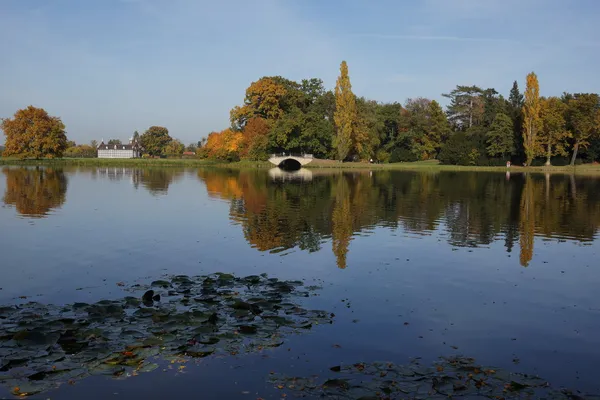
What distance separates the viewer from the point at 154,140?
194000 mm

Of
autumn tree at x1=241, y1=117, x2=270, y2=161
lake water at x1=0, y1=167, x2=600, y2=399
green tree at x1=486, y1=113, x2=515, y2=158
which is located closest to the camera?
lake water at x1=0, y1=167, x2=600, y2=399

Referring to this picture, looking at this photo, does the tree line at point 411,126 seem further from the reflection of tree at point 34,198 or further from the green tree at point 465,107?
the reflection of tree at point 34,198

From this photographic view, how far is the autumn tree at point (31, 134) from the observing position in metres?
108

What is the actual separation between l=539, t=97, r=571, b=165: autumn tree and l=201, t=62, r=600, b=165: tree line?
0.61ft

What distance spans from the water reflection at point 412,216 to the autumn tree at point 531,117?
52.1 metres

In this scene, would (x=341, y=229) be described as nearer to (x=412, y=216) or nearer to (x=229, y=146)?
(x=412, y=216)

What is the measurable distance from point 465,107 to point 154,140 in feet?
389

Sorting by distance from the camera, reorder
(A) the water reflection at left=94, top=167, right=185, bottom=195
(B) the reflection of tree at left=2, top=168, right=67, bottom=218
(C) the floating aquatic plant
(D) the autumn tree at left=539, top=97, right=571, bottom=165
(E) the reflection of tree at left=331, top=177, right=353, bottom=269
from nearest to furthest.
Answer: (C) the floating aquatic plant < (E) the reflection of tree at left=331, top=177, right=353, bottom=269 < (B) the reflection of tree at left=2, top=168, right=67, bottom=218 < (A) the water reflection at left=94, top=167, right=185, bottom=195 < (D) the autumn tree at left=539, top=97, right=571, bottom=165

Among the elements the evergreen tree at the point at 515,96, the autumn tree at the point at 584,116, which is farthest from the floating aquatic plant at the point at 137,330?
the evergreen tree at the point at 515,96

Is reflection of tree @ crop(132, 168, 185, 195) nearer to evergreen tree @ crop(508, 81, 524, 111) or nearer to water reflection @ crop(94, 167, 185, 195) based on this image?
water reflection @ crop(94, 167, 185, 195)

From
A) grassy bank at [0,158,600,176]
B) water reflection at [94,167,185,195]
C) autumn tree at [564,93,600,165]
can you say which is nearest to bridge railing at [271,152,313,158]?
grassy bank at [0,158,600,176]

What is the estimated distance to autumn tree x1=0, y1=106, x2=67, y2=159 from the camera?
356 feet

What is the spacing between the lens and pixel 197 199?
40.2 metres

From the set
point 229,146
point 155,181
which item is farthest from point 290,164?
point 155,181
